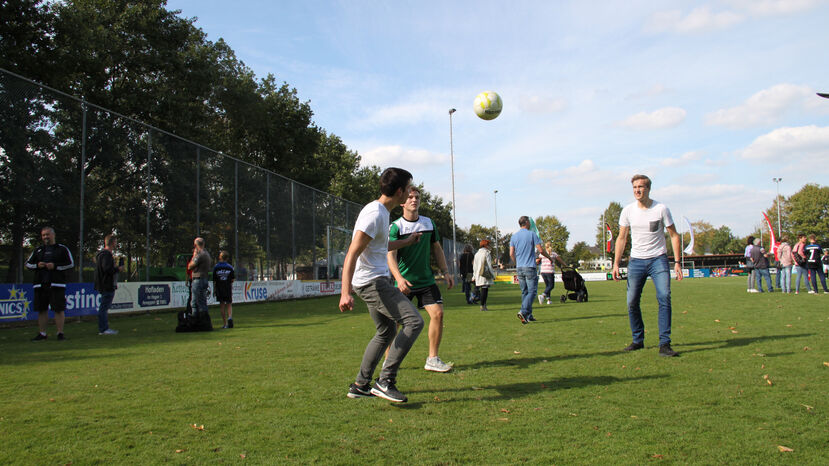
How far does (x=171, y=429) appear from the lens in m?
3.85

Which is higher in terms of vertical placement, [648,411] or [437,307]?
[437,307]

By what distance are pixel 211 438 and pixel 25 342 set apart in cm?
756

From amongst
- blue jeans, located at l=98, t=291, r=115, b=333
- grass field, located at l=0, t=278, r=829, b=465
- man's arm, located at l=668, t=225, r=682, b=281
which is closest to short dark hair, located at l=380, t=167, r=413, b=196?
grass field, located at l=0, t=278, r=829, b=465

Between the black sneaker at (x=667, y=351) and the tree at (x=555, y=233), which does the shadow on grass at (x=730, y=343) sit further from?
the tree at (x=555, y=233)

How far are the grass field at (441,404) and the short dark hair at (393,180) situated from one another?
1.74 meters

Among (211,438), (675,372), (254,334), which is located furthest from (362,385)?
(254,334)

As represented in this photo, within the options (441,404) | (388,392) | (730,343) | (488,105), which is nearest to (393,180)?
(388,392)

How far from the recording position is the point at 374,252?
4.60 meters

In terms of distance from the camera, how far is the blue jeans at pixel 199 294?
36.0 feet

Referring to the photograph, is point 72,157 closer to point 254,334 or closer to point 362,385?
point 254,334

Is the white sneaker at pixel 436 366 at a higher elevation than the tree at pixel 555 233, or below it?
below

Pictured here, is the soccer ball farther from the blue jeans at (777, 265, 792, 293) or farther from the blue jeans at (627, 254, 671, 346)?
the blue jeans at (777, 265, 792, 293)

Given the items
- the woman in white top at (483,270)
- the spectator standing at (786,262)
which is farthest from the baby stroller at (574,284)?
the spectator standing at (786,262)

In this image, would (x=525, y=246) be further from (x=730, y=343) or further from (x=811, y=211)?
(x=811, y=211)
